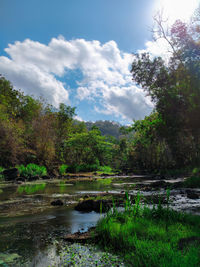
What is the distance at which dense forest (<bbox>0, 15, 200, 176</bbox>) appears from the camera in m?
17.7

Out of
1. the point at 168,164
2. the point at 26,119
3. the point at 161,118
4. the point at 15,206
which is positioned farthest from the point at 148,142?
the point at 15,206

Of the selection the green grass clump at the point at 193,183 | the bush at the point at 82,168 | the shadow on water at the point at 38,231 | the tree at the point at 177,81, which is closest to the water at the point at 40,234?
the shadow on water at the point at 38,231

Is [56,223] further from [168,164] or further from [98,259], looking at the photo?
[168,164]

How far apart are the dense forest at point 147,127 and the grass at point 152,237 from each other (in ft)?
41.0

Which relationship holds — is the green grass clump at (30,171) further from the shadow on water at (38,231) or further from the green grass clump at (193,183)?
the shadow on water at (38,231)

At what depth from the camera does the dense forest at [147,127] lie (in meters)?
17.7

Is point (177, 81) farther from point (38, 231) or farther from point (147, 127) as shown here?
point (38, 231)

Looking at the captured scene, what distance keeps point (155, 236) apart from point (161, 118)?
1728 centimetres

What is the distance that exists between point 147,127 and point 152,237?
2101 centimetres

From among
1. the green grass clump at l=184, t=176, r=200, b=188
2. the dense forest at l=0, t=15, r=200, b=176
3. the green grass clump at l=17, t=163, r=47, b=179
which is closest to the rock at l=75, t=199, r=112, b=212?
the green grass clump at l=184, t=176, r=200, b=188

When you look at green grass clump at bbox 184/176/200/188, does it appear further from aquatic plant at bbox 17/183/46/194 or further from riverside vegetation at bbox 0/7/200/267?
aquatic plant at bbox 17/183/46/194

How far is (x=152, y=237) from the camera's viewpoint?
12.6 feet

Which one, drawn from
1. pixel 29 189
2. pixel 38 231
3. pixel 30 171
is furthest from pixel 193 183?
pixel 30 171

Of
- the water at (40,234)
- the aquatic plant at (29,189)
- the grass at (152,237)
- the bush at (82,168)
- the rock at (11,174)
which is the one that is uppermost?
the bush at (82,168)
